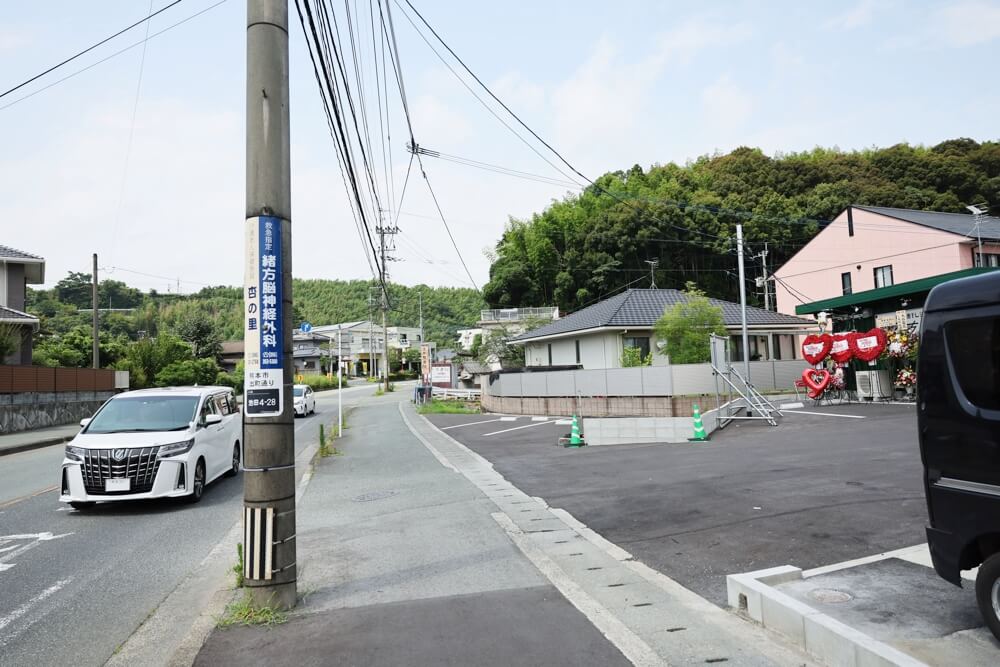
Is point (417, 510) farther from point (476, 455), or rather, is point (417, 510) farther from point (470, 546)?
point (476, 455)

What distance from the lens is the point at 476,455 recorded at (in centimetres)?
1355

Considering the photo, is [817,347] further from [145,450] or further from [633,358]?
[145,450]

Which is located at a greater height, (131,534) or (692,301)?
(692,301)

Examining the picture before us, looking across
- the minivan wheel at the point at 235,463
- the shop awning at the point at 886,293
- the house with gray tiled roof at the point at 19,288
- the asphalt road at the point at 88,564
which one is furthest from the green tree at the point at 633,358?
the house with gray tiled roof at the point at 19,288

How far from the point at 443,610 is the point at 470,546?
66.5 inches

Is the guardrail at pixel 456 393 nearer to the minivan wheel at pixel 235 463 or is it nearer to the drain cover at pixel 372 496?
the minivan wheel at pixel 235 463

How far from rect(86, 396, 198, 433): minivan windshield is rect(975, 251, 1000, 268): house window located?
1341 inches

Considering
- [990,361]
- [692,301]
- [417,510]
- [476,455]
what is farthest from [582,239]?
[990,361]

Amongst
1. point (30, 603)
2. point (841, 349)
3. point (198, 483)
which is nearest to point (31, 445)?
point (198, 483)

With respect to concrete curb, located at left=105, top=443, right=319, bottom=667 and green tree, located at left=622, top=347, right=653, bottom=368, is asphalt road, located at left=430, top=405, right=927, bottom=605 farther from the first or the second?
green tree, located at left=622, top=347, right=653, bottom=368

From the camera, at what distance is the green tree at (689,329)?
25734 mm

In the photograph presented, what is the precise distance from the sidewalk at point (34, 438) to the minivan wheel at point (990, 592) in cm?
2149

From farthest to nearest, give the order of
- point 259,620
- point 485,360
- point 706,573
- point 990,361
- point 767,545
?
point 485,360 → point 767,545 → point 706,573 → point 259,620 → point 990,361

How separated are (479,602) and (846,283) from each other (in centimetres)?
3829
